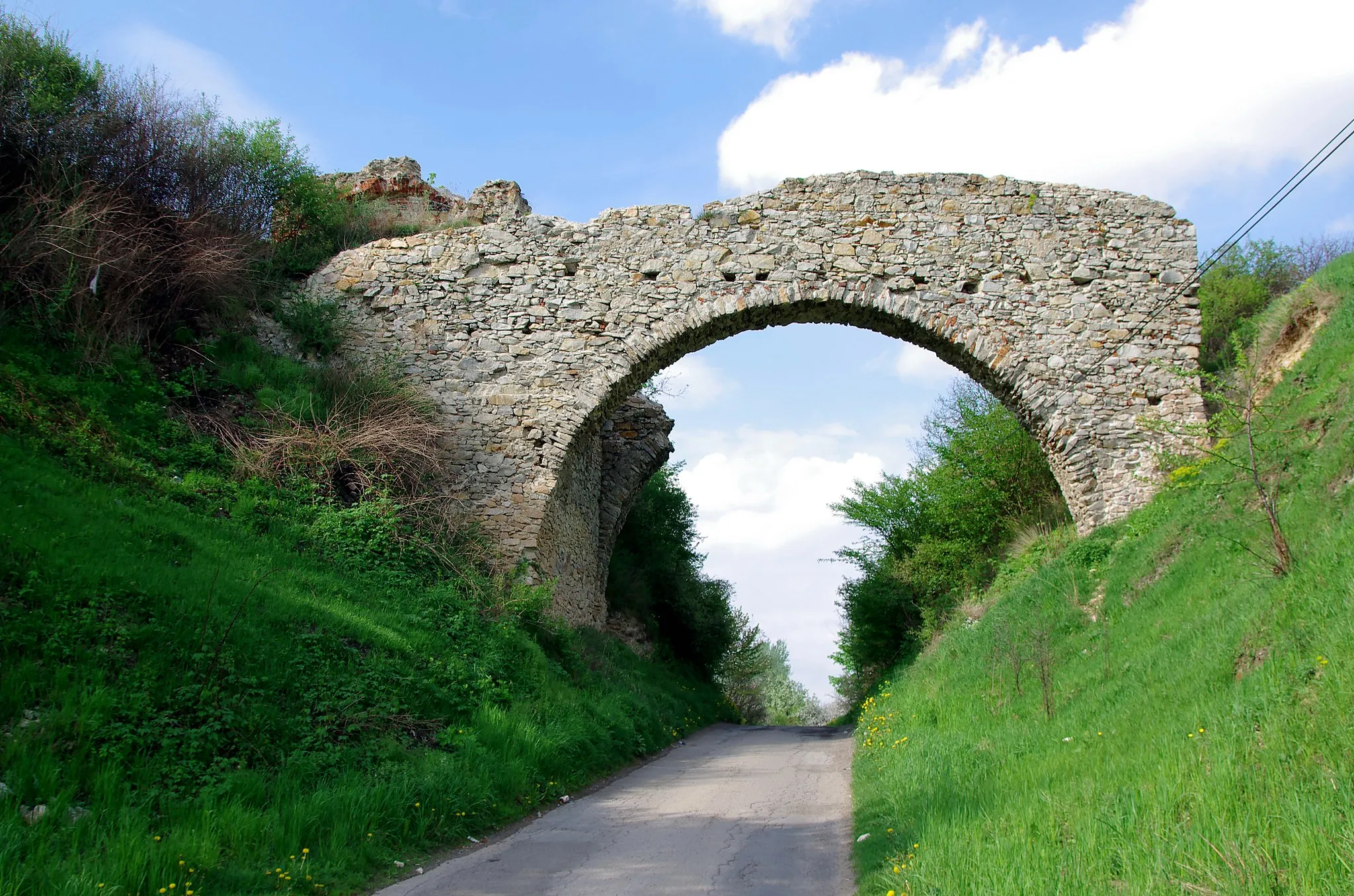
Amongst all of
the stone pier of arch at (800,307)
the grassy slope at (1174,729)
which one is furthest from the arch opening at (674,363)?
the grassy slope at (1174,729)

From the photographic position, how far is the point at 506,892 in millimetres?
4234

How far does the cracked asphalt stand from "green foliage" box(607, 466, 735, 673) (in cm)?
987

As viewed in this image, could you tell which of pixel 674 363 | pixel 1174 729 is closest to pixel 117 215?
pixel 674 363

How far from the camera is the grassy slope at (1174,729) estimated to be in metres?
2.98

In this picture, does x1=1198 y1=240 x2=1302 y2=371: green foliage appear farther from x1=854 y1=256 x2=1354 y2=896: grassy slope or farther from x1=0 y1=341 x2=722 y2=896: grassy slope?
x1=0 y1=341 x2=722 y2=896: grassy slope

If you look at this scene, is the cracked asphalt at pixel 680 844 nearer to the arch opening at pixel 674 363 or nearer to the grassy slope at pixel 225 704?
the grassy slope at pixel 225 704

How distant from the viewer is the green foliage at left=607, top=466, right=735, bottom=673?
59.2 feet

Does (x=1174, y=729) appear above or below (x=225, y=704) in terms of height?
below

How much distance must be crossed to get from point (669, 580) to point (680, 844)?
14.2m

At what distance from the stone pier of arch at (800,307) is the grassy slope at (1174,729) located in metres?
1.96

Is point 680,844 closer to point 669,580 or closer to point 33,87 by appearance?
point 33,87

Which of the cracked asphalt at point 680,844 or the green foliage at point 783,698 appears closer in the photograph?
the cracked asphalt at point 680,844

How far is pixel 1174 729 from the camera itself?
415 cm

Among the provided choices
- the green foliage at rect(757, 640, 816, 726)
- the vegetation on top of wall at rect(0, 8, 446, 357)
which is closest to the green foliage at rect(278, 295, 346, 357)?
the vegetation on top of wall at rect(0, 8, 446, 357)
